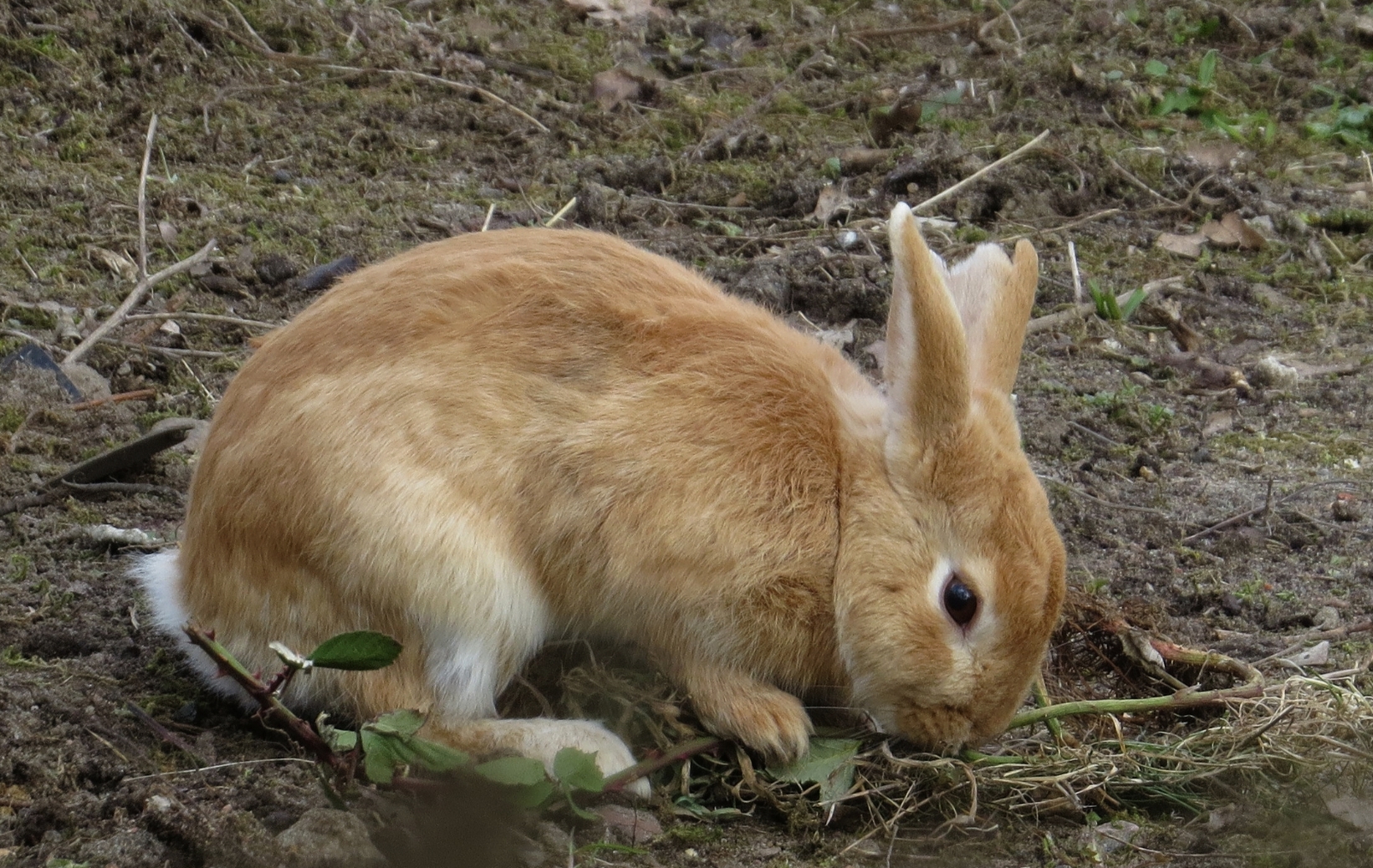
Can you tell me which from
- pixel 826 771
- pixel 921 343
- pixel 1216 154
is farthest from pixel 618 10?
pixel 826 771

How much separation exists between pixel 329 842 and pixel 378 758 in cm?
19

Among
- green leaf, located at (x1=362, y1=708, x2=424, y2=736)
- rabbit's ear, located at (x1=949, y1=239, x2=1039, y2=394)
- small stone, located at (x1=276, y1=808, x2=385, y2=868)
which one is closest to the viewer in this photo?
small stone, located at (x1=276, y1=808, x2=385, y2=868)

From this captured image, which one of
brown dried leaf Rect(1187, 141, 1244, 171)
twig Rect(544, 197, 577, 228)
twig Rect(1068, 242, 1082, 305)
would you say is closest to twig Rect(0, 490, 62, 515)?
twig Rect(544, 197, 577, 228)

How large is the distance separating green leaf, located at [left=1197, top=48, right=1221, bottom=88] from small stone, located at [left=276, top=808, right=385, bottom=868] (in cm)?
675

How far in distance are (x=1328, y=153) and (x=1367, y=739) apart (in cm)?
518

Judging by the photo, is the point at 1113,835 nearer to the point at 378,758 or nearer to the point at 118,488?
the point at 378,758

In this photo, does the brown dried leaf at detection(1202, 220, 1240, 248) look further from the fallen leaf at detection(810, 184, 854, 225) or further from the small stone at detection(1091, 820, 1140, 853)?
the small stone at detection(1091, 820, 1140, 853)

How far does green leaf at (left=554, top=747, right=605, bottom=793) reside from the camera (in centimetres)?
287

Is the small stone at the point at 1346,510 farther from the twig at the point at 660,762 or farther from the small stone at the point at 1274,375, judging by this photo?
the twig at the point at 660,762

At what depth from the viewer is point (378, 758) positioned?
271cm

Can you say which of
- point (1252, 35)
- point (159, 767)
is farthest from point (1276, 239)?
point (159, 767)

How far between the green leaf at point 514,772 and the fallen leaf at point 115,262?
3.22 meters

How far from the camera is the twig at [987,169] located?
628 cm

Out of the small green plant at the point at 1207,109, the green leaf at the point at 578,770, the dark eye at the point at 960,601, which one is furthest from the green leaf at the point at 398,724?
the small green plant at the point at 1207,109
